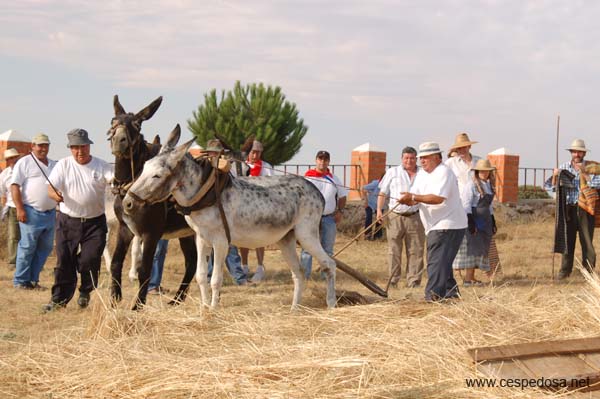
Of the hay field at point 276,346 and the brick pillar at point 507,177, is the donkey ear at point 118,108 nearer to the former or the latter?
the hay field at point 276,346

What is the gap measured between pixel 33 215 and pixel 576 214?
8102 mm

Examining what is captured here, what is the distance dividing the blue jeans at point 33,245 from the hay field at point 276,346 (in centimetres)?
184

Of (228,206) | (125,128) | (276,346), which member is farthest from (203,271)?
(276,346)

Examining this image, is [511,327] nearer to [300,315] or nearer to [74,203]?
[300,315]

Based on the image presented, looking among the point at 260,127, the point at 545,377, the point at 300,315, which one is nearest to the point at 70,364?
the point at 300,315

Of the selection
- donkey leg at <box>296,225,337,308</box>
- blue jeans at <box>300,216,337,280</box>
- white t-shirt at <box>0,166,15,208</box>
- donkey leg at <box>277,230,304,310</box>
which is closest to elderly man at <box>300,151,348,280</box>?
blue jeans at <box>300,216,337,280</box>

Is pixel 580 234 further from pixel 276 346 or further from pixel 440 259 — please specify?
pixel 276 346

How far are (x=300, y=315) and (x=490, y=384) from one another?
2709 millimetres

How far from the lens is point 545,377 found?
5363 mm

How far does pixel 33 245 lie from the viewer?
10961 millimetres

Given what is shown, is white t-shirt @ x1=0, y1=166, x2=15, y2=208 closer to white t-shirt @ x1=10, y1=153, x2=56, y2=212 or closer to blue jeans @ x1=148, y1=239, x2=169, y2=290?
white t-shirt @ x1=10, y1=153, x2=56, y2=212

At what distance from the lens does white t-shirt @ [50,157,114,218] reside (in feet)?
30.0

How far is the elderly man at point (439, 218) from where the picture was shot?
867 centimetres

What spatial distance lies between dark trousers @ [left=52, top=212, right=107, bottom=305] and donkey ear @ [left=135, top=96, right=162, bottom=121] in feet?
4.84
